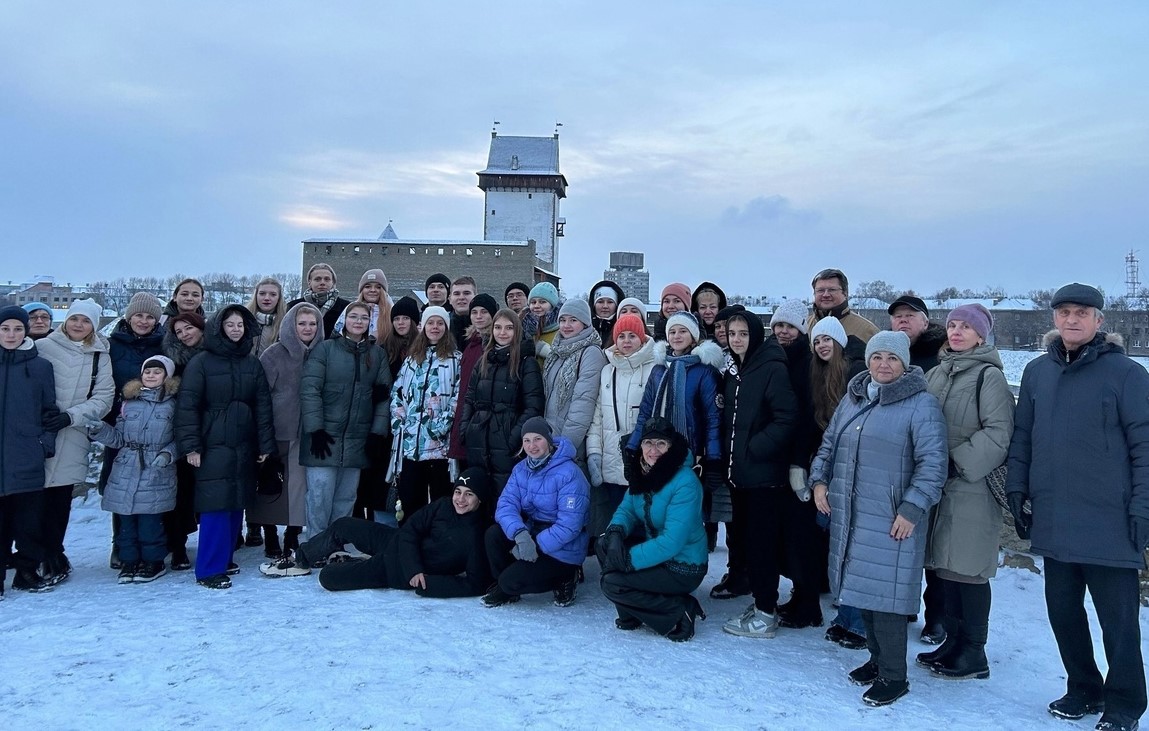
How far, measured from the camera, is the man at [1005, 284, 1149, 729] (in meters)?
2.62

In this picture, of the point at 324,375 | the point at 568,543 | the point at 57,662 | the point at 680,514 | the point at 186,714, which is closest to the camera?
the point at 186,714

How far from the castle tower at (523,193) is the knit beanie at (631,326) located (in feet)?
130

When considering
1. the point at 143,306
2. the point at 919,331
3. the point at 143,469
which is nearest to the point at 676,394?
the point at 919,331

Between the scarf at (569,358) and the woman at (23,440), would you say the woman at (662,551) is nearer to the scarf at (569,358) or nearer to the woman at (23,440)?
the scarf at (569,358)

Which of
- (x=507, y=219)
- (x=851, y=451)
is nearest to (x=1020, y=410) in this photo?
(x=851, y=451)

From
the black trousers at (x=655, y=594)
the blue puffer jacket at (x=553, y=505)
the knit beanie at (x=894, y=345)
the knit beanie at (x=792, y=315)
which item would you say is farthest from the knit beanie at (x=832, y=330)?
the blue puffer jacket at (x=553, y=505)

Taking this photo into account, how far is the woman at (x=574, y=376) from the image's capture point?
162 inches

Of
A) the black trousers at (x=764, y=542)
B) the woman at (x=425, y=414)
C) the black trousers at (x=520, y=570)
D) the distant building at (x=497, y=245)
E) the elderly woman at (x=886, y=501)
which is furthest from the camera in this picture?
the distant building at (x=497, y=245)

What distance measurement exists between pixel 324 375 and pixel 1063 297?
388 centimetres

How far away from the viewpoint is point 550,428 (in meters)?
4.01

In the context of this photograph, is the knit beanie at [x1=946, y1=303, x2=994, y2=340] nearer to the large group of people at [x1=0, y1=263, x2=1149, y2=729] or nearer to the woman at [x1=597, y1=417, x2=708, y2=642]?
the large group of people at [x1=0, y1=263, x2=1149, y2=729]

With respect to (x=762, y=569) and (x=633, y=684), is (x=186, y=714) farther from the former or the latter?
(x=762, y=569)

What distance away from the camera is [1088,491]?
2678 mm

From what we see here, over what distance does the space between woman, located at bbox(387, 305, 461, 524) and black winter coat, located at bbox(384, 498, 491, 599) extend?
494 millimetres
